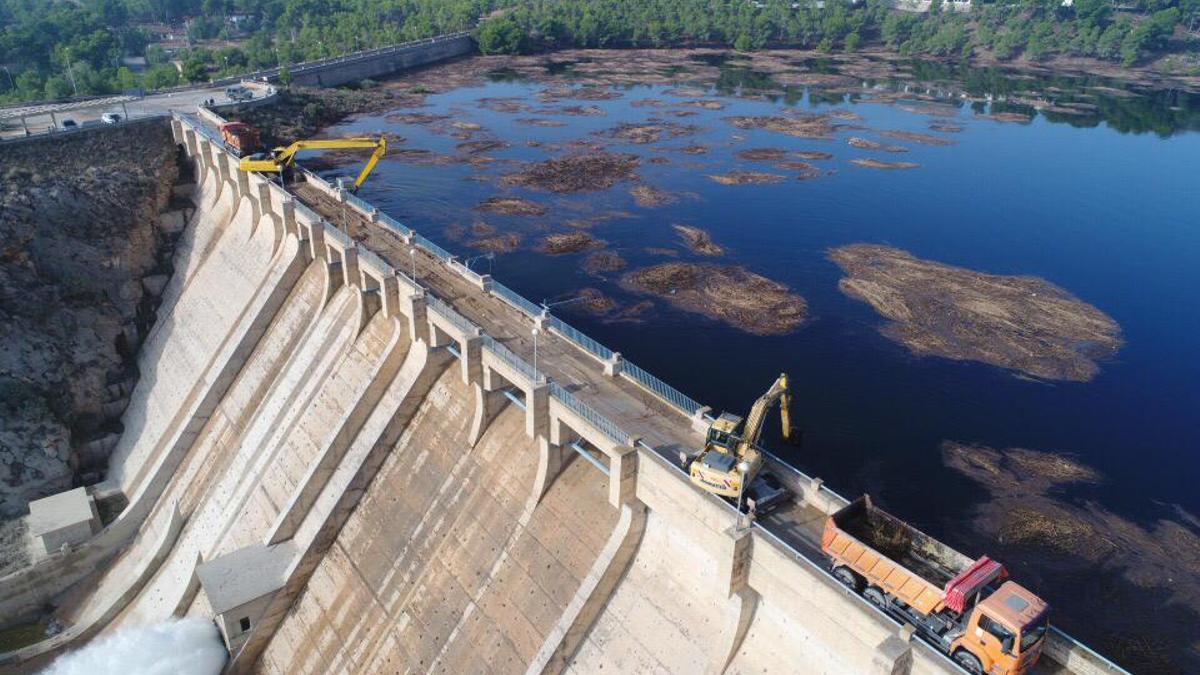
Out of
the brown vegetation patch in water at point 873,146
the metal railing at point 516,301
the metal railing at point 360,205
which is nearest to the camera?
the metal railing at point 516,301

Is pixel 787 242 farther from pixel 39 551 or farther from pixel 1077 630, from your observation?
pixel 39 551

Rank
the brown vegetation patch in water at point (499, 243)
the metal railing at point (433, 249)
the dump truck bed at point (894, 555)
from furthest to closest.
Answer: the brown vegetation patch in water at point (499, 243)
the metal railing at point (433, 249)
the dump truck bed at point (894, 555)

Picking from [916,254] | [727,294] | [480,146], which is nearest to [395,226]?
[727,294]

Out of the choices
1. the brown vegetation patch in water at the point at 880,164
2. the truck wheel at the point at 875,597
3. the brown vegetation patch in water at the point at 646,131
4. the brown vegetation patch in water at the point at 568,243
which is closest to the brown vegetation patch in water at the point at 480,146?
the brown vegetation patch in water at the point at 646,131

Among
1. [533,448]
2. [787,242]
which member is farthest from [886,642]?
[787,242]

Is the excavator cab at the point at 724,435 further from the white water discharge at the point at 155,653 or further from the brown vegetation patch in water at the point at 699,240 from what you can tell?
the brown vegetation patch in water at the point at 699,240

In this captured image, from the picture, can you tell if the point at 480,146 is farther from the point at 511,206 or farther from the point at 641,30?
the point at 641,30
